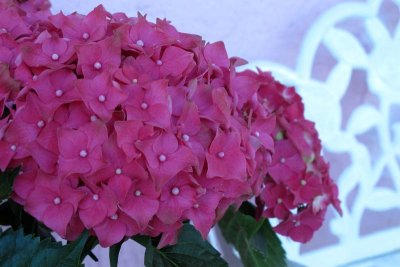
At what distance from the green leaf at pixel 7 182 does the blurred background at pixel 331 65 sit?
1.88 feet

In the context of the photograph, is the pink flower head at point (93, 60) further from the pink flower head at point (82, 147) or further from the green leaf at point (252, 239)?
the green leaf at point (252, 239)

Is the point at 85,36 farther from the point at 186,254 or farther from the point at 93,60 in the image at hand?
the point at 186,254

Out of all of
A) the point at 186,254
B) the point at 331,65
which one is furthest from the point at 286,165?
the point at 331,65

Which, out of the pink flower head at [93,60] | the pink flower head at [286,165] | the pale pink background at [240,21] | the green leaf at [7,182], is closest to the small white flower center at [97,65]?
the pink flower head at [93,60]

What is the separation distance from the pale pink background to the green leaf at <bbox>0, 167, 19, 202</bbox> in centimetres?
52

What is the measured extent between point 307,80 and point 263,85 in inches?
17.0

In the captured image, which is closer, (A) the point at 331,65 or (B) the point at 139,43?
(B) the point at 139,43

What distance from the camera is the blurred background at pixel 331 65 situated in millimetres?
1158

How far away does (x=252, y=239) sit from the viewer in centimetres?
73

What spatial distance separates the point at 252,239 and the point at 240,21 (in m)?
0.58

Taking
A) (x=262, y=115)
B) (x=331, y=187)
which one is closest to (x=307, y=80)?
(x=331, y=187)

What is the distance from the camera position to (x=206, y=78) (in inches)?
21.8

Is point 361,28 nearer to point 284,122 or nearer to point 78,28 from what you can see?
point 284,122

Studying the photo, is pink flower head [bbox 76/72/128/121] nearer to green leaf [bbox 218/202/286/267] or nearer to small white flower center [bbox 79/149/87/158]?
small white flower center [bbox 79/149/87/158]
